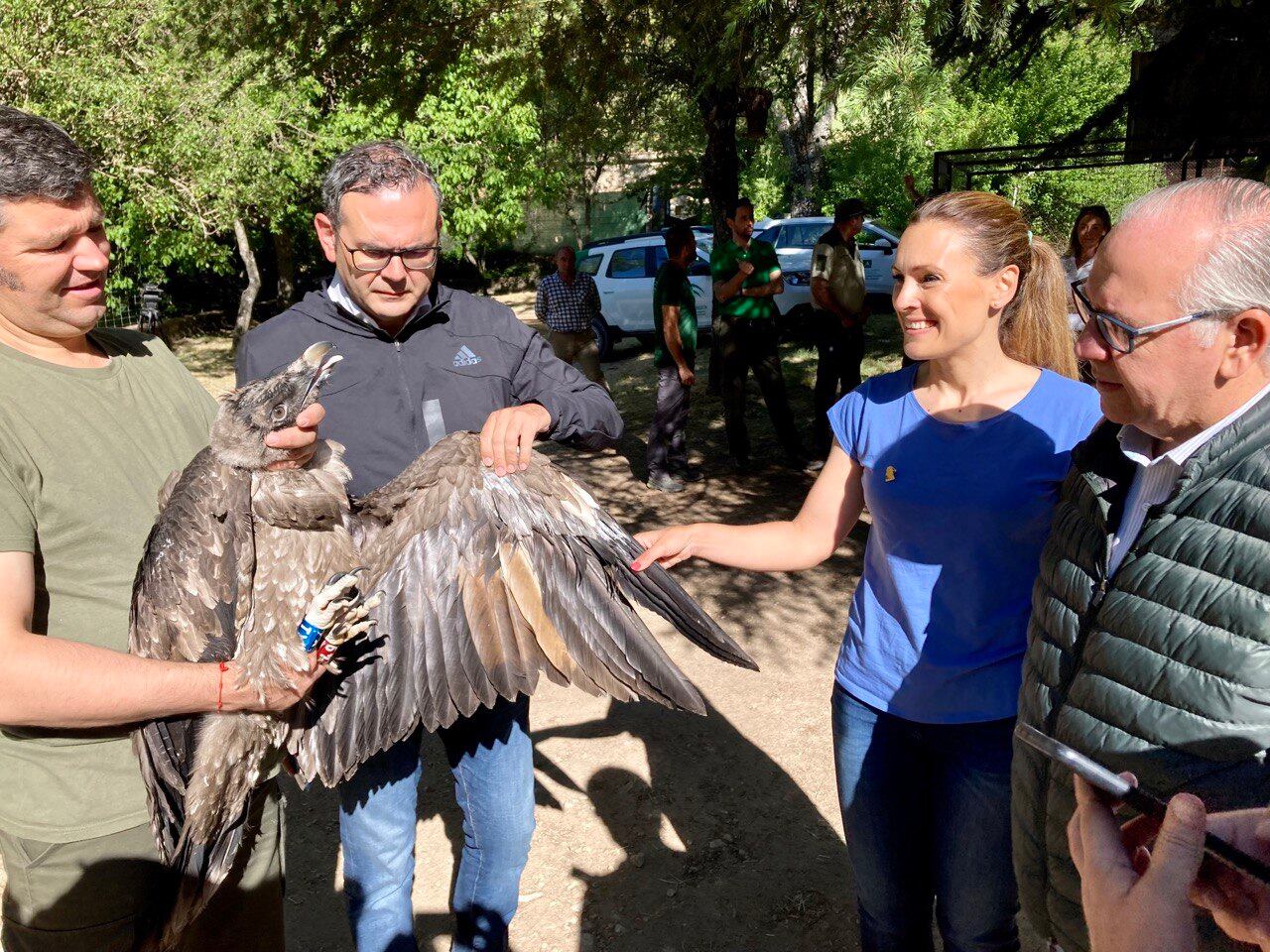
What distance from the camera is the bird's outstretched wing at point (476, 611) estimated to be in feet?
7.64

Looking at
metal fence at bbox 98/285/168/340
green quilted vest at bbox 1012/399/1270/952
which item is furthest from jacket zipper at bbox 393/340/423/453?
metal fence at bbox 98/285/168/340

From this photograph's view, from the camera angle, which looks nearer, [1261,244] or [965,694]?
[1261,244]

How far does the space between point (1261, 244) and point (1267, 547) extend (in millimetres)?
480

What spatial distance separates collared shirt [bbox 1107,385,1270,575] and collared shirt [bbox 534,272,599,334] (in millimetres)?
8469

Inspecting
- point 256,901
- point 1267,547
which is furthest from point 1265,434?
point 256,901

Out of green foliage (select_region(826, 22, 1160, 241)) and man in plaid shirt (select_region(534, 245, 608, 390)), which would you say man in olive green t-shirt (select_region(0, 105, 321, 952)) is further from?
man in plaid shirt (select_region(534, 245, 608, 390))

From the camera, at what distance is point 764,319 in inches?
315

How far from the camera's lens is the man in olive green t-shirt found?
1757mm

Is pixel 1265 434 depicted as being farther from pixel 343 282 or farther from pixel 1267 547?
pixel 343 282

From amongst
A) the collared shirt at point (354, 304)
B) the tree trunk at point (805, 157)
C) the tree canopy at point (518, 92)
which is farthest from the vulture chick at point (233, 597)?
the tree trunk at point (805, 157)

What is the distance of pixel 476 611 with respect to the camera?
240 centimetres

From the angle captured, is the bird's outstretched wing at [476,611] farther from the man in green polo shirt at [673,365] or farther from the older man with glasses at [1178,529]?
the man in green polo shirt at [673,365]

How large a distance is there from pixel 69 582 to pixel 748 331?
6.69 meters

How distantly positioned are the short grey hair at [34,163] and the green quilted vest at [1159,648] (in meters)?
2.18
